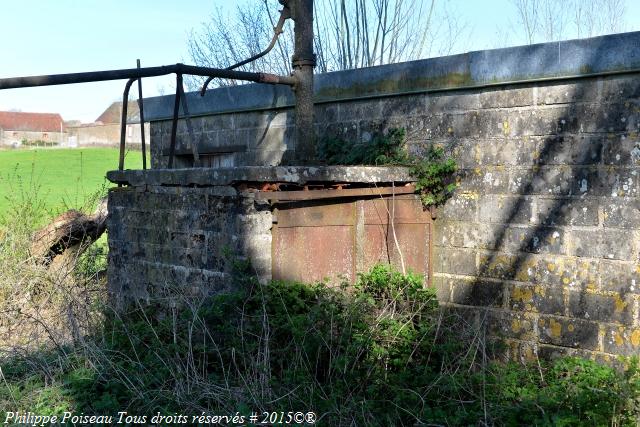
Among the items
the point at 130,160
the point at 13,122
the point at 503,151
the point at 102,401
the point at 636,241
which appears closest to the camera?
the point at 102,401

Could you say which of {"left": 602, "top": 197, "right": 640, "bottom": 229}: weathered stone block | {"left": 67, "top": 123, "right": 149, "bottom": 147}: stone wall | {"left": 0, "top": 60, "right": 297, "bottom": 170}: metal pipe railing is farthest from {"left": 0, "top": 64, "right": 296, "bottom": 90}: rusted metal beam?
{"left": 67, "top": 123, "right": 149, "bottom": 147}: stone wall

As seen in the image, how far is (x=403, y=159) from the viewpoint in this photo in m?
6.35

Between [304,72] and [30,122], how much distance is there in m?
83.3

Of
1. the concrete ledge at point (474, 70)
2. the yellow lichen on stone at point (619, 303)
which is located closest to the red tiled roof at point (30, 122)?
the concrete ledge at point (474, 70)

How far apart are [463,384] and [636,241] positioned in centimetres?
171

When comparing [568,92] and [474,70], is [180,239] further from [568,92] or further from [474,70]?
[568,92]

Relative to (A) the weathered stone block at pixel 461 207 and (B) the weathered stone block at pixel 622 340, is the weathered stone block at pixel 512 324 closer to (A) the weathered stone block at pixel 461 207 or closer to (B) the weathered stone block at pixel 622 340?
(B) the weathered stone block at pixel 622 340

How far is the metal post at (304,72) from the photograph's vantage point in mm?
6500

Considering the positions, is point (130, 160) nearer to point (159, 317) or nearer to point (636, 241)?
point (159, 317)

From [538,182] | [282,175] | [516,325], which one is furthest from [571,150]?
[282,175]

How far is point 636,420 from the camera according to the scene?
169 inches

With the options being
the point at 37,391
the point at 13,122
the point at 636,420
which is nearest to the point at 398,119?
the point at 636,420

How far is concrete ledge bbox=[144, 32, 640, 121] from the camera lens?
5164mm

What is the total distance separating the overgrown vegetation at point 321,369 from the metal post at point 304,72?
146 cm
